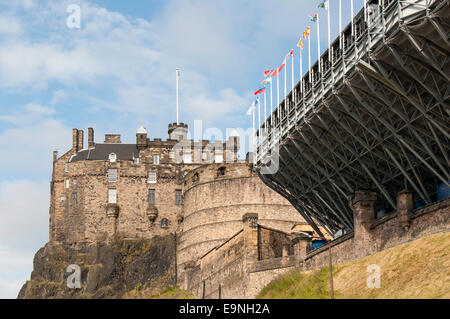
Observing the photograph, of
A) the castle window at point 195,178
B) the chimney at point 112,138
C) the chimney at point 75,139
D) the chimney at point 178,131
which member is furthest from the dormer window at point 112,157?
the castle window at point 195,178

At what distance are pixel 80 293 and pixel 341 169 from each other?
163 feet

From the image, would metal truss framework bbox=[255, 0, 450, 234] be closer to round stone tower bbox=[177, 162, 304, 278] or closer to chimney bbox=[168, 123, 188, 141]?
round stone tower bbox=[177, 162, 304, 278]

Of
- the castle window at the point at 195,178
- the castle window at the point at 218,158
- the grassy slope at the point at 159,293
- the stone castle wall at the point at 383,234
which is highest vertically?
the castle window at the point at 218,158

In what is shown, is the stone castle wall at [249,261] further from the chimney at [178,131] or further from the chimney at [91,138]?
the chimney at [91,138]

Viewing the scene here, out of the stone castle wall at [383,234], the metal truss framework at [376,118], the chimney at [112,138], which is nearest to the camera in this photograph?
the metal truss framework at [376,118]

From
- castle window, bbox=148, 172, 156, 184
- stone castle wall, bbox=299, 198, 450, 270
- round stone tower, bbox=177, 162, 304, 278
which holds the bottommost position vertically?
stone castle wall, bbox=299, 198, 450, 270

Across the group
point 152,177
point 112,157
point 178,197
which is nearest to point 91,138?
point 112,157

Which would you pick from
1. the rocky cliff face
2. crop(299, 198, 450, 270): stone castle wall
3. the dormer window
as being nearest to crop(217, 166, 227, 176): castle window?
the rocky cliff face

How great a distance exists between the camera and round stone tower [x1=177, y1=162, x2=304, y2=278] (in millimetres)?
85375

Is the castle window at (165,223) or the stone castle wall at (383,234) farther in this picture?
the castle window at (165,223)

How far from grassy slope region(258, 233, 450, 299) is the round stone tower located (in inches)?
1314

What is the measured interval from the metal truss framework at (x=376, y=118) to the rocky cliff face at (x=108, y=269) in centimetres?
3769

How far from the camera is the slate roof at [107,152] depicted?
4040 inches
